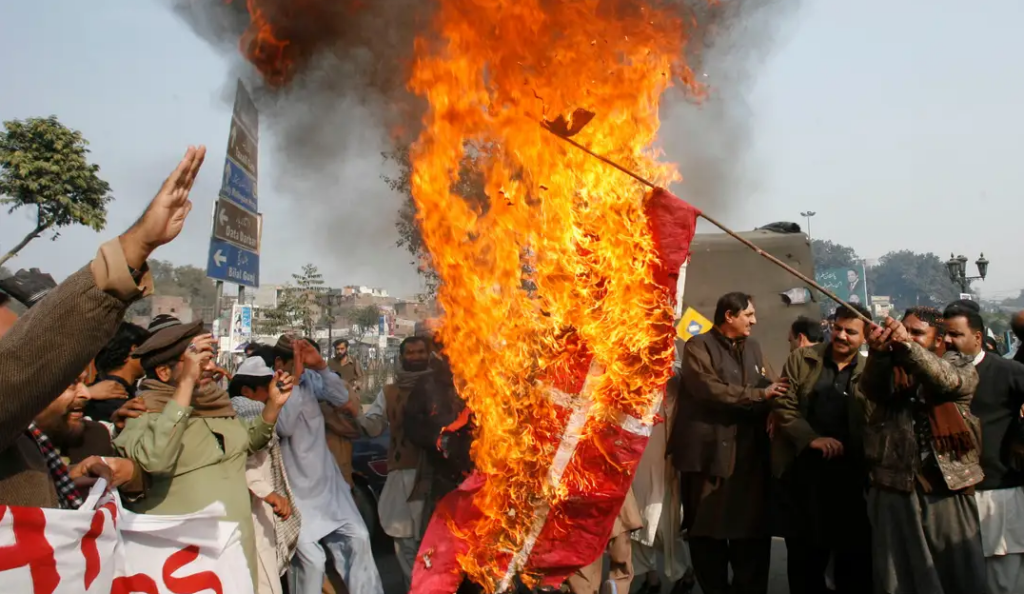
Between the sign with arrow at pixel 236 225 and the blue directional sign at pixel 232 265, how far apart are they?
0.30ft

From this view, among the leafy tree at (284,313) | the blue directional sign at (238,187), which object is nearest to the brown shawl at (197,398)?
the blue directional sign at (238,187)

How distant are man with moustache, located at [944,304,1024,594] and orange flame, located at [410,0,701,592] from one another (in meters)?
2.27

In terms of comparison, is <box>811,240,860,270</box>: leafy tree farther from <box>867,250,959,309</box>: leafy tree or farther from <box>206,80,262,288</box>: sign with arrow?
<box>206,80,262,288</box>: sign with arrow

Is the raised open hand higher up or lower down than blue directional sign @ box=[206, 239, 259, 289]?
lower down

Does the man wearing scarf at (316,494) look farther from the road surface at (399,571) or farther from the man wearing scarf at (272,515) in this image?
the road surface at (399,571)

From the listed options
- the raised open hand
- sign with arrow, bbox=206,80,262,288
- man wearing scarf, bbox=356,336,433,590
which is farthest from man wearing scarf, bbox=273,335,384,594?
sign with arrow, bbox=206,80,262,288

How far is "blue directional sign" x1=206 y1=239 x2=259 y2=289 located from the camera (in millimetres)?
9891

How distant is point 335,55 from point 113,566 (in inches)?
142

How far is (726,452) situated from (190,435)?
145 inches

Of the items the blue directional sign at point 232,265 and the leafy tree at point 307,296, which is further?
the leafy tree at point 307,296

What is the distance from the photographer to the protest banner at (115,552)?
8.12 feet

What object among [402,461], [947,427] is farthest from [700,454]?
[402,461]

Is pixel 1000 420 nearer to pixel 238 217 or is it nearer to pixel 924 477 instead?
pixel 924 477

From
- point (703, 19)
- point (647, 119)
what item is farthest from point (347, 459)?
point (703, 19)
